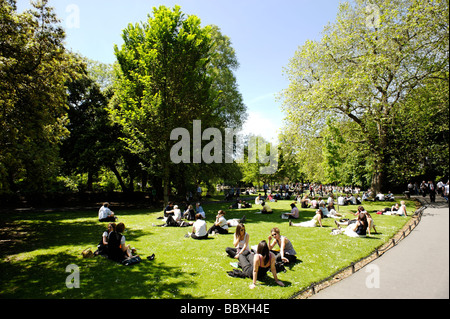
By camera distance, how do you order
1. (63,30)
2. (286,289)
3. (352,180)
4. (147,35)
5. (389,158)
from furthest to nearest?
(352,180)
(389,158)
(147,35)
(63,30)
(286,289)

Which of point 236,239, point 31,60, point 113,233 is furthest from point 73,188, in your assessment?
point 236,239

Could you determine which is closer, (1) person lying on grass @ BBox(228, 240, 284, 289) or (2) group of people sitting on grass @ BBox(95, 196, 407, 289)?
(1) person lying on grass @ BBox(228, 240, 284, 289)

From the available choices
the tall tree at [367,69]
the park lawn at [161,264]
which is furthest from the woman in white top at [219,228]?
the tall tree at [367,69]

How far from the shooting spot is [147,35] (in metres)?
19.1

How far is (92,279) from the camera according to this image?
6.65m

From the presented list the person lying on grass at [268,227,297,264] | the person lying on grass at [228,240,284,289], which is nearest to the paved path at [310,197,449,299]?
the person lying on grass at [228,240,284,289]

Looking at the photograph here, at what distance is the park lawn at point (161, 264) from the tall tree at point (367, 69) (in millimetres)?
10386

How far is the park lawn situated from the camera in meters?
5.93

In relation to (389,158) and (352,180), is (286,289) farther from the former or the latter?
(352,180)

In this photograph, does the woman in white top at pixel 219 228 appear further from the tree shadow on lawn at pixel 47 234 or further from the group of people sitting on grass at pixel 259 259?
the group of people sitting on grass at pixel 259 259

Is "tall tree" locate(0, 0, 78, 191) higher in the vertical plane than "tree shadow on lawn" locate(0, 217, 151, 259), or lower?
higher

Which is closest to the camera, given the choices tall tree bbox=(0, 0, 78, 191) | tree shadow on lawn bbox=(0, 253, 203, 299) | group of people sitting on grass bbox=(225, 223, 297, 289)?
tree shadow on lawn bbox=(0, 253, 203, 299)

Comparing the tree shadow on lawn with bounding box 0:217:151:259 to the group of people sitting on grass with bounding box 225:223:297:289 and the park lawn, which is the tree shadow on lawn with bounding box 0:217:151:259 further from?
the group of people sitting on grass with bounding box 225:223:297:289

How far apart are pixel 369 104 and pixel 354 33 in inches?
273
